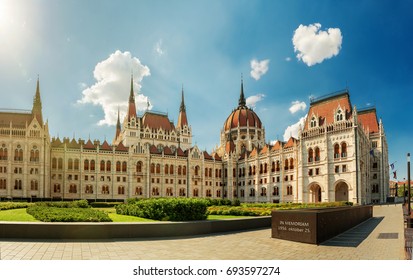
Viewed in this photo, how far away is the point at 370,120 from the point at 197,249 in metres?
68.2

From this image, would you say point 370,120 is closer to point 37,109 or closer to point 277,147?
point 277,147

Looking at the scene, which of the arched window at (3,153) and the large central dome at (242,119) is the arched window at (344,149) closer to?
the large central dome at (242,119)

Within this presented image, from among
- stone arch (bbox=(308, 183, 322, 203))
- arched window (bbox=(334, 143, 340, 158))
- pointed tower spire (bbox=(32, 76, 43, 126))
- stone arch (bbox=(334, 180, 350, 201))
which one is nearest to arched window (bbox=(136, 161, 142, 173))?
pointed tower spire (bbox=(32, 76, 43, 126))

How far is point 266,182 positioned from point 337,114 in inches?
918

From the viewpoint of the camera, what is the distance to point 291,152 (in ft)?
218

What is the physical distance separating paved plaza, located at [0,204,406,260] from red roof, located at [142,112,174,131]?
3092 inches

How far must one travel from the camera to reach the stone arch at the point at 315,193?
198ft

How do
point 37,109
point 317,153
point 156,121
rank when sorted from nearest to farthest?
→ point 317,153, point 37,109, point 156,121

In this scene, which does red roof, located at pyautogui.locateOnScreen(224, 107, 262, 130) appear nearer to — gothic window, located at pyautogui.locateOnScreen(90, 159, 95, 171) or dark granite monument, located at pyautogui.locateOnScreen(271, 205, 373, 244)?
gothic window, located at pyautogui.locateOnScreen(90, 159, 95, 171)

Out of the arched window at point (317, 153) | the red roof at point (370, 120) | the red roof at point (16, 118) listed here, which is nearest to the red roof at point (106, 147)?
the red roof at point (16, 118)

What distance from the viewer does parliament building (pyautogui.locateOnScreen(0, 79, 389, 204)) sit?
56.8 meters

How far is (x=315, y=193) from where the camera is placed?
60906 millimetres

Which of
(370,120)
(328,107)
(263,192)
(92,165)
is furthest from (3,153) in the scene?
(370,120)
